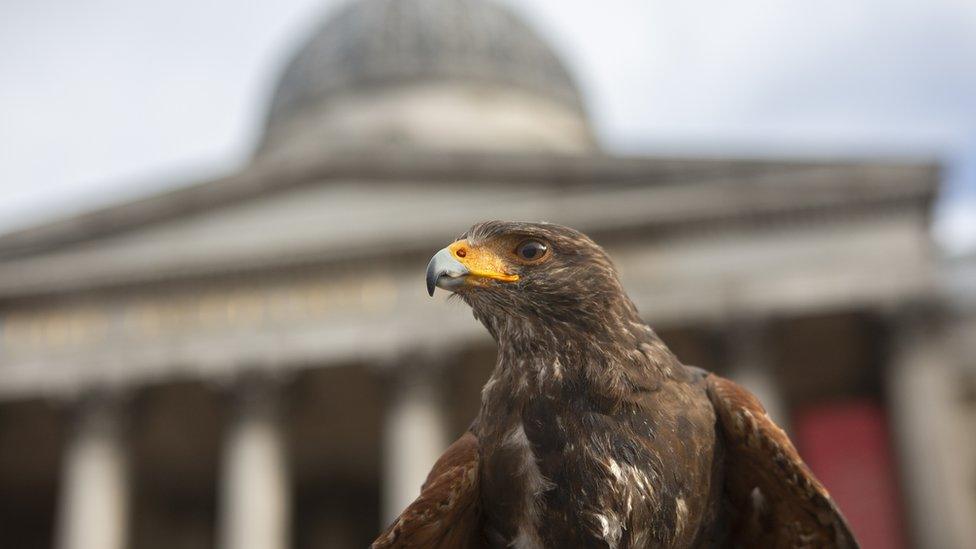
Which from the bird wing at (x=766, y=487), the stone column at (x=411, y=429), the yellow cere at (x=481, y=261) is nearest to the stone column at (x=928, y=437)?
the stone column at (x=411, y=429)

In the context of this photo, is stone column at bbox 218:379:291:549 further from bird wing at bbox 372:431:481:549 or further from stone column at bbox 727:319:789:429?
bird wing at bbox 372:431:481:549

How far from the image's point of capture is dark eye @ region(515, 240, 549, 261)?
9.03 ft

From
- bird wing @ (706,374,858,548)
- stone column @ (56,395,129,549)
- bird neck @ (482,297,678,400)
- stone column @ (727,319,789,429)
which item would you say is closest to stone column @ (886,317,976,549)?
stone column @ (727,319,789,429)

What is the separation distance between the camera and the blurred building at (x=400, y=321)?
22.2 m

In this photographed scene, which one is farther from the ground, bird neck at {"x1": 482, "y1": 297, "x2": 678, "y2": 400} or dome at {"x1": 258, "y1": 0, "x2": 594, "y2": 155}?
dome at {"x1": 258, "y1": 0, "x2": 594, "y2": 155}

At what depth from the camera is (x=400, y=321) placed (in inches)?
924

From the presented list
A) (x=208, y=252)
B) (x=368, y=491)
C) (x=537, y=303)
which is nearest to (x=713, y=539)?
(x=537, y=303)

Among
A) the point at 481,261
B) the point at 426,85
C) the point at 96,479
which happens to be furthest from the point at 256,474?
the point at 481,261

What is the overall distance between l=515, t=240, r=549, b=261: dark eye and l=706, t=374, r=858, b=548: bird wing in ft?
1.87

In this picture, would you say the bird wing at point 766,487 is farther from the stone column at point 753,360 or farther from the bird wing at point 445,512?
the stone column at point 753,360

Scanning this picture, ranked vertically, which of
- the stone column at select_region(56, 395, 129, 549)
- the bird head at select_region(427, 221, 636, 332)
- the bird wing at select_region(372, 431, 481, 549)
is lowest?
the stone column at select_region(56, 395, 129, 549)

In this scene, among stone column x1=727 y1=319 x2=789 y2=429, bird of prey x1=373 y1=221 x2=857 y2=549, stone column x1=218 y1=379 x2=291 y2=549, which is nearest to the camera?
bird of prey x1=373 y1=221 x2=857 y2=549

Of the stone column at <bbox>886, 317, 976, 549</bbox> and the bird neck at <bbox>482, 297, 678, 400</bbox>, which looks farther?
the stone column at <bbox>886, 317, 976, 549</bbox>

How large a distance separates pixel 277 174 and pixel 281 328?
12.8 ft
